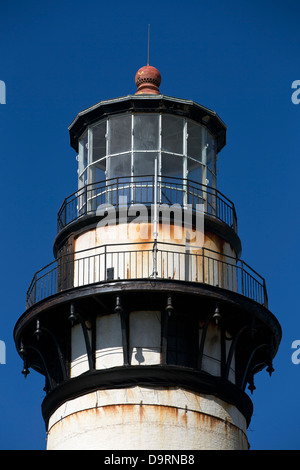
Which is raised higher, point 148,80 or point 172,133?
point 148,80

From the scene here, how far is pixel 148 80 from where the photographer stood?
54.7m

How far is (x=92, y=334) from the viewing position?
166ft

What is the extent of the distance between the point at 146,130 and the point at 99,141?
1599 millimetres

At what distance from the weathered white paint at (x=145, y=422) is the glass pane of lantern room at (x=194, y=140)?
8046mm

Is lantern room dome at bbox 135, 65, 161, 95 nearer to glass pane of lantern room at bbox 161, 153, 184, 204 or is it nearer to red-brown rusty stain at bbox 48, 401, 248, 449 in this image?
glass pane of lantern room at bbox 161, 153, 184, 204

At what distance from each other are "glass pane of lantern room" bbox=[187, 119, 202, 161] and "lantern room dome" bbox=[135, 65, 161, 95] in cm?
144

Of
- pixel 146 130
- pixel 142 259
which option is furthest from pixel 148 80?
pixel 142 259

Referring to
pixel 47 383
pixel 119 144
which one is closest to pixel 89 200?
pixel 119 144

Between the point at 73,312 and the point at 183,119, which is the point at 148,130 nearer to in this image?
the point at 183,119

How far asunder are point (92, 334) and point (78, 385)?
1511mm

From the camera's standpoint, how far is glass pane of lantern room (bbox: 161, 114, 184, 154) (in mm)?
53594

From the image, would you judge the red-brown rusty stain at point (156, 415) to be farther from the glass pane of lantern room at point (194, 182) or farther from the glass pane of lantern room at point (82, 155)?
the glass pane of lantern room at point (82, 155)

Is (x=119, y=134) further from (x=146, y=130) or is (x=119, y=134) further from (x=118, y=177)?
(x=118, y=177)
